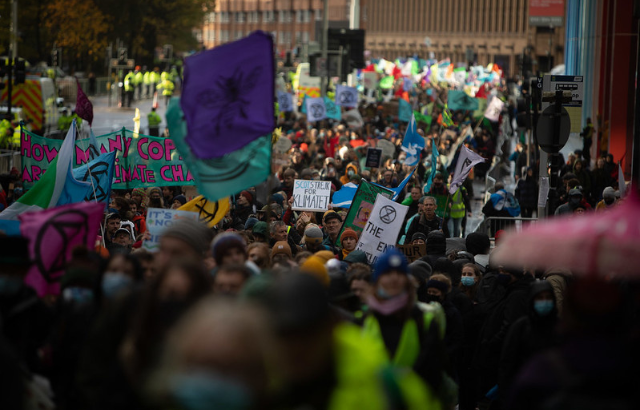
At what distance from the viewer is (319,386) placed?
3752 millimetres

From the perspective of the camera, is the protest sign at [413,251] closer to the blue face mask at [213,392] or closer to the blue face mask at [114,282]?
the blue face mask at [114,282]

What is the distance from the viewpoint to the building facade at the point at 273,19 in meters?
140

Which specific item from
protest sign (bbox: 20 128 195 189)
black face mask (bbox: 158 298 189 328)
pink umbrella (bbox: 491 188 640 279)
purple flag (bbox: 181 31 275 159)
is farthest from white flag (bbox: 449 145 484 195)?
black face mask (bbox: 158 298 189 328)

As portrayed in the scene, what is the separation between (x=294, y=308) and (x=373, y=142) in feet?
71.3

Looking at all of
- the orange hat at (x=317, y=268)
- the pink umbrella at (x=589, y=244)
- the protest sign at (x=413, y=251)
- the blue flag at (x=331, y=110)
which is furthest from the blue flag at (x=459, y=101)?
the pink umbrella at (x=589, y=244)

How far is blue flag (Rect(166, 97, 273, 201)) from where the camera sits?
8250 mm

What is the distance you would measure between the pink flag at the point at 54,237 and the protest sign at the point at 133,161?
7.38 meters

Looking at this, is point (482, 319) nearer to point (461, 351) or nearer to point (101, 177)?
point (461, 351)

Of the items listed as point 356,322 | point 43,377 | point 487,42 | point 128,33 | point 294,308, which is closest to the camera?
point 294,308

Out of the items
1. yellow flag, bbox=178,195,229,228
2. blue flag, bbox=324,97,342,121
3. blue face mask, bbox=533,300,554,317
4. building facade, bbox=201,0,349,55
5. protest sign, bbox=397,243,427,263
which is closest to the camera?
blue face mask, bbox=533,300,554,317

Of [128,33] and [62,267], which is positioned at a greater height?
[128,33]

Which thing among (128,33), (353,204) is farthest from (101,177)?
(128,33)

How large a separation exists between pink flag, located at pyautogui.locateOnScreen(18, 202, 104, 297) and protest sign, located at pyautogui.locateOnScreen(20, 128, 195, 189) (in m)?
7.38

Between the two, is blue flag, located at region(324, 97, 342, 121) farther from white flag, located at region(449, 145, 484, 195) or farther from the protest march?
the protest march
